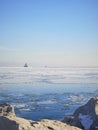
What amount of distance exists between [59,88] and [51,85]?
1691 mm

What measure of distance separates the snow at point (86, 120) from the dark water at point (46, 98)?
8531 millimetres

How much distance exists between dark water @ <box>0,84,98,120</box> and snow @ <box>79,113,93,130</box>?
8.53 metres

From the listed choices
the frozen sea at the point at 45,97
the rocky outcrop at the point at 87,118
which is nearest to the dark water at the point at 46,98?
the frozen sea at the point at 45,97

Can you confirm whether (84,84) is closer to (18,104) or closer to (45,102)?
(45,102)

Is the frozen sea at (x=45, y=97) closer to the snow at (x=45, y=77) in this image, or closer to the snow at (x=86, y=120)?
the snow at (x=45, y=77)

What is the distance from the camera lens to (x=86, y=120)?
16750 millimetres

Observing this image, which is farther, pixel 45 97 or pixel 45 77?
pixel 45 77

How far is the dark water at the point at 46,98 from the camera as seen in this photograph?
92.4 ft

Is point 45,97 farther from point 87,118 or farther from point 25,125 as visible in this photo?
point 25,125

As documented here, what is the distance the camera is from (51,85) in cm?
4478

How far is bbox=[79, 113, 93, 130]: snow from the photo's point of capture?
15.9 meters

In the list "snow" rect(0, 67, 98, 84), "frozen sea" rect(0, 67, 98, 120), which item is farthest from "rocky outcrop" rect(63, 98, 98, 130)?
"snow" rect(0, 67, 98, 84)

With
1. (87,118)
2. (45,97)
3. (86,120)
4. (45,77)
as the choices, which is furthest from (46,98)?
(45,77)

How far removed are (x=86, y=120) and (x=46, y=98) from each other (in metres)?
18.7
